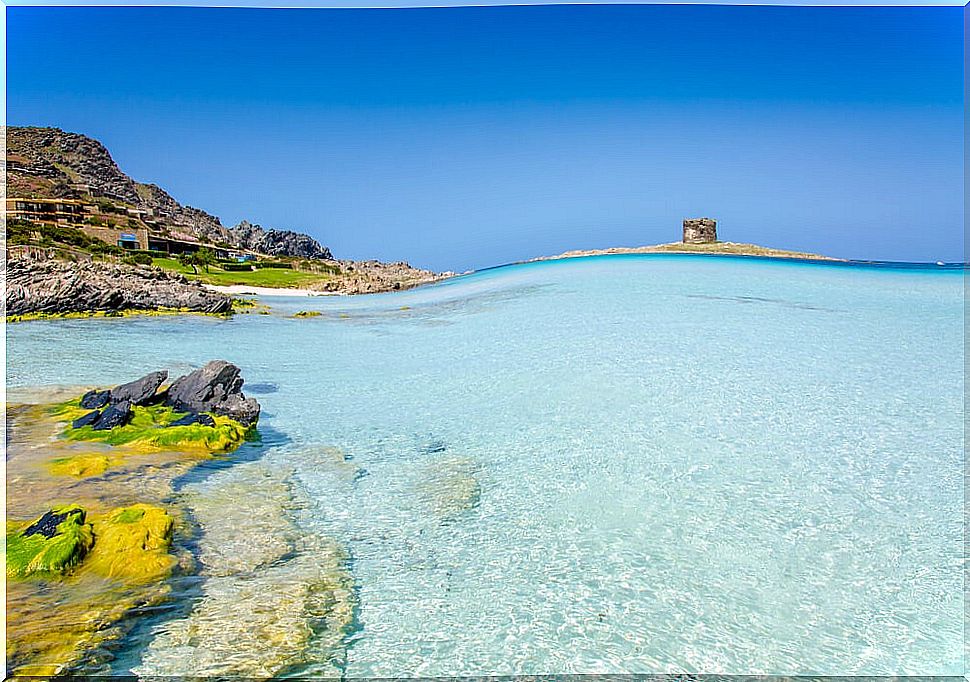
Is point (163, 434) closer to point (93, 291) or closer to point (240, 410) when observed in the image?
point (240, 410)

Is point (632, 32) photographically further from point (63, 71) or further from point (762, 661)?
point (63, 71)

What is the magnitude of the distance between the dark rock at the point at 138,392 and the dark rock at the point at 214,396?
4.9 inches

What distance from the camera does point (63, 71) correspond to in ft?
29.2

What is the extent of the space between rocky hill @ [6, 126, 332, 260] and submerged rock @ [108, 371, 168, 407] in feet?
118

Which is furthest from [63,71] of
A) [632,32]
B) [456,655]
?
[456,655]

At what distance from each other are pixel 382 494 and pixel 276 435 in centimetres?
148

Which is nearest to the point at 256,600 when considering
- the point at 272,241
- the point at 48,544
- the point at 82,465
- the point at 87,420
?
the point at 48,544

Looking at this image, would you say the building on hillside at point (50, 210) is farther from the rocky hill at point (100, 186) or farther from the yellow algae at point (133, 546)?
the yellow algae at point (133, 546)

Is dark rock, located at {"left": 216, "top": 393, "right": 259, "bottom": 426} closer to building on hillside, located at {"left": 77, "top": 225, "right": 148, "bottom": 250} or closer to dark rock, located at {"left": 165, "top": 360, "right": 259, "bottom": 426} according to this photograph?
dark rock, located at {"left": 165, "top": 360, "right": 259, "bottom": 426}

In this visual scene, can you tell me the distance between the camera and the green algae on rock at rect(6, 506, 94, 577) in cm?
221

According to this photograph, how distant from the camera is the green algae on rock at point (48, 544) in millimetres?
2205

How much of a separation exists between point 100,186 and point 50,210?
20379 mm

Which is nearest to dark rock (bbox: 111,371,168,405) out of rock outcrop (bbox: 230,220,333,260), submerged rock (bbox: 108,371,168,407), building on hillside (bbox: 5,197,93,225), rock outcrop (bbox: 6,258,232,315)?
submerged rock (bbox: 108,371,168,407)

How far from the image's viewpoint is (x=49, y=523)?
2406 mm
